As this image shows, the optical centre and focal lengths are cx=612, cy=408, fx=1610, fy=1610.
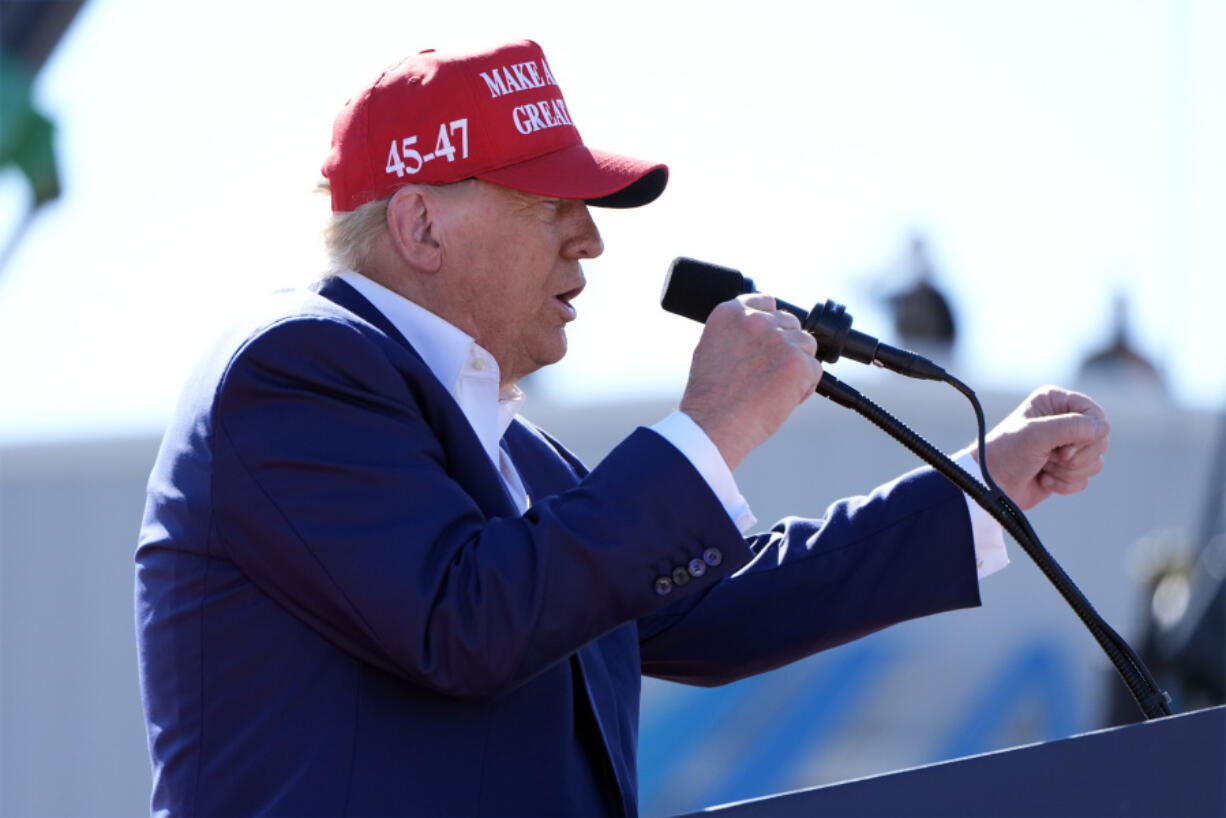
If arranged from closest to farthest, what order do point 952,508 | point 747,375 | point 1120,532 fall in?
point 747,375 → point 952,508 → point 1120,532

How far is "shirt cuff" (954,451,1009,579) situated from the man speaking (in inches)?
18.6

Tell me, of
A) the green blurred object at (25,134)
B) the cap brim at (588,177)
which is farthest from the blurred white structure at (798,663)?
the cap brim at (588,177)

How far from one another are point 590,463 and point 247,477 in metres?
4.94

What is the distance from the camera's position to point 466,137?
72.9 inches

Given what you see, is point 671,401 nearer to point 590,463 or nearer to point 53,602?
point 590,463

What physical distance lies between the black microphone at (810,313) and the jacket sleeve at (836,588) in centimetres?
28

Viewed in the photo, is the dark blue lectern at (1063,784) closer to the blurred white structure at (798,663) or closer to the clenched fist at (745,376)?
the clenched fist at (745,376)

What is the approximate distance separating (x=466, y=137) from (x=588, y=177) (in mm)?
153

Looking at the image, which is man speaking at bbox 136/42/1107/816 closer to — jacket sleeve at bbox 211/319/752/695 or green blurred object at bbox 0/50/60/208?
jacket sleeve at bbox 211/319/752/695

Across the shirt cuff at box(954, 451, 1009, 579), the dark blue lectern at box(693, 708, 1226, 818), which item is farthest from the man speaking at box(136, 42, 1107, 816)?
the shirt cuff at box(954, 451, 1009, 579)

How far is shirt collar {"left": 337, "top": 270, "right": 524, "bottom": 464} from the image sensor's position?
72.2 inches

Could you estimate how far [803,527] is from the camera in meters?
2.17

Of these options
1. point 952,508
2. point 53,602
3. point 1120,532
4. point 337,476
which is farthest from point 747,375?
point 1120,532

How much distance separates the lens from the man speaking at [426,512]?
1.48 metres
